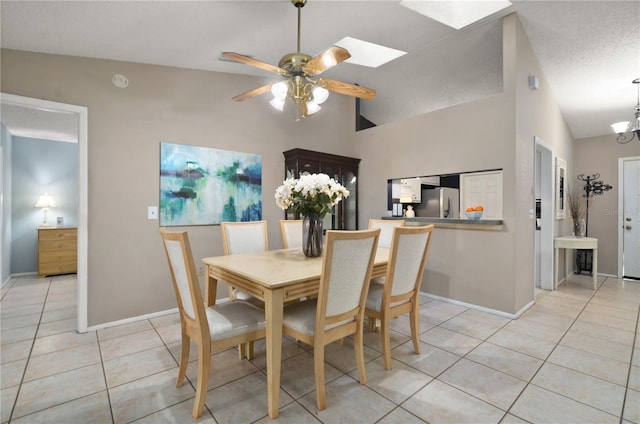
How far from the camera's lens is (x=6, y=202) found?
4484 mm

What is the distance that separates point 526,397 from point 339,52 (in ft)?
A: 7.69

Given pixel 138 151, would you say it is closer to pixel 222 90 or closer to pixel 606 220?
pixel 222 90

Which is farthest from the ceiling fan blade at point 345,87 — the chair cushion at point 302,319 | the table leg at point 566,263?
the table leg at point 566,263

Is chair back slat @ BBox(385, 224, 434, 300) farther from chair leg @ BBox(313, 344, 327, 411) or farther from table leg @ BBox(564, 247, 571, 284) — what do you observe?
table leg @ BBox(564, 247, 571, 284)

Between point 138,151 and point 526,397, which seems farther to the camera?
point 138,151

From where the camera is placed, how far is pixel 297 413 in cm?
160

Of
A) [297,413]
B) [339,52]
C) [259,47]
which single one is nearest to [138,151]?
[259,47]

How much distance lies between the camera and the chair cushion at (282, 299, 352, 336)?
5.59 feet

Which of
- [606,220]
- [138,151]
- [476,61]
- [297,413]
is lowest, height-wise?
[297,413]

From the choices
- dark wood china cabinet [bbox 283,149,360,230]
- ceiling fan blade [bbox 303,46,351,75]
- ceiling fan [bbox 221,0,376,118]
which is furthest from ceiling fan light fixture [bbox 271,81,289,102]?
dark wood china cabinet [bbox 283,149,360,230]

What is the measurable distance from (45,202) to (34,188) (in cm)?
32

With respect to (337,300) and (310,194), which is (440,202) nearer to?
(310,194)

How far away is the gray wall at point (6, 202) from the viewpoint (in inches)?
165

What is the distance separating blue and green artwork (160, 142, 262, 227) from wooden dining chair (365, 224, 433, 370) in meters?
2.02
